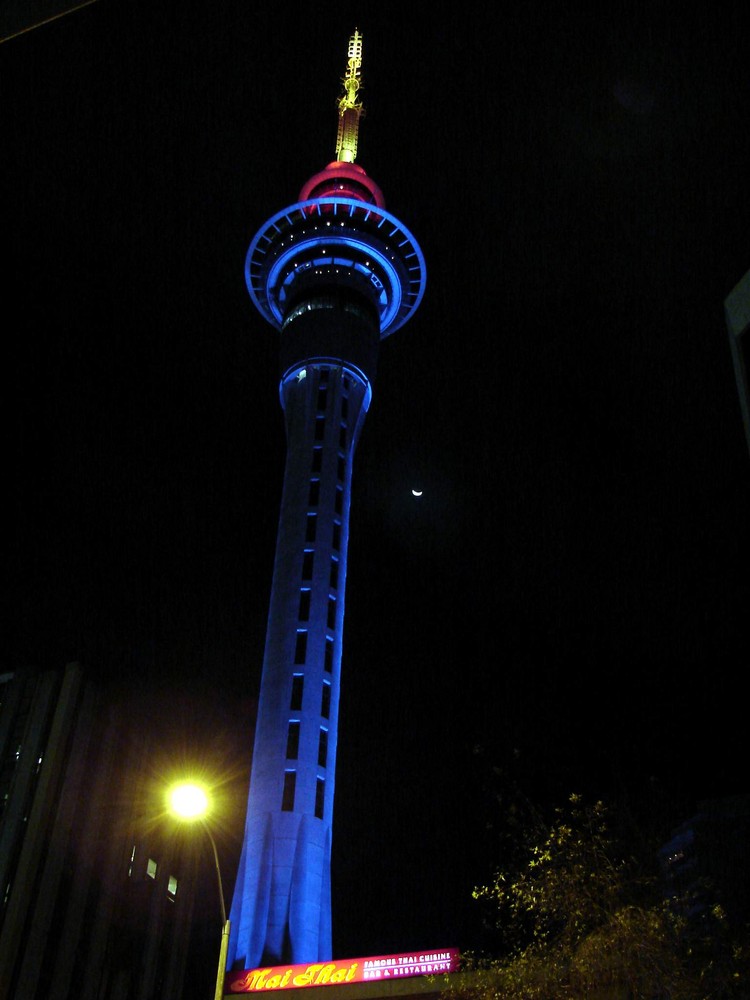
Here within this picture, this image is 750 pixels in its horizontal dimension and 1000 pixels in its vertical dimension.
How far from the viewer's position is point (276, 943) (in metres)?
62.4

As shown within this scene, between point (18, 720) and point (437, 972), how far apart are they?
31800 mm

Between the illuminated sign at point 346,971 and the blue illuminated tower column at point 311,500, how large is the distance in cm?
995

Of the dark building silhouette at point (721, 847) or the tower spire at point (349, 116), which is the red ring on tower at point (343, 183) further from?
the dark building silhouette at point (721, 847)

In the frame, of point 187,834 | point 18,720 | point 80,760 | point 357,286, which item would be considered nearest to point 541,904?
point 80,760

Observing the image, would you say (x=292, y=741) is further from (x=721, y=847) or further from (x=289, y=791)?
(x=721, y=847)

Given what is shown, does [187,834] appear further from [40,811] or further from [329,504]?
[329,504]

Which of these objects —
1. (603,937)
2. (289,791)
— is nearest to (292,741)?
(289,791)

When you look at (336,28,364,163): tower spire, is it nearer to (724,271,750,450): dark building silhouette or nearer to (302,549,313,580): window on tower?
(302,549,313,580): window on tower

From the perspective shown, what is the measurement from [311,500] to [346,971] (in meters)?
40.6

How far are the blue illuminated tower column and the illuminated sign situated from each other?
9946 millimetres

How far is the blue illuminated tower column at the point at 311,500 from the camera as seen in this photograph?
2542 inches

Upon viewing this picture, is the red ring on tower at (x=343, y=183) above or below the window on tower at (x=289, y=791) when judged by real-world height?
above

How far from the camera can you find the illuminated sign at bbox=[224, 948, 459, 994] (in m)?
48.2

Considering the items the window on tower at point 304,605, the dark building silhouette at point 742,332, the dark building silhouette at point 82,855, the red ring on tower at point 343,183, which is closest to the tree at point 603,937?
the dark building silhouette at point 742,332
